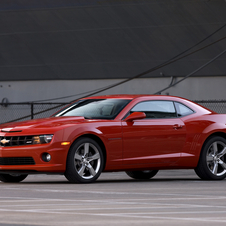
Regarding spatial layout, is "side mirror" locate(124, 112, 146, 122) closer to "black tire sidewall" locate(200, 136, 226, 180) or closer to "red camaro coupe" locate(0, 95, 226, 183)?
"red camaro coupe" locate(0, 95, 226, 183)

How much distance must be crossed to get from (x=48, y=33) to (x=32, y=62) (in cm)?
210

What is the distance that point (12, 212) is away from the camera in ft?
23.1

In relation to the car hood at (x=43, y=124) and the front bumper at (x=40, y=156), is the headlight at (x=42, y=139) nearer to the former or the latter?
the front bumper at (x=40, y=156)

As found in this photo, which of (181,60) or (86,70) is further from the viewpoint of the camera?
(86,70)

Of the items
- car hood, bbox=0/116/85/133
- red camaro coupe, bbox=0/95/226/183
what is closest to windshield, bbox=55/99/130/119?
red camaro coupe, bbox=0/95/226/183

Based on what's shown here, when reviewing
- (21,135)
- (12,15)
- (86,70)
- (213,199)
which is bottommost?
(213,199)

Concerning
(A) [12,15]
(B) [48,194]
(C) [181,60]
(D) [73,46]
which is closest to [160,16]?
(C) [181,60]

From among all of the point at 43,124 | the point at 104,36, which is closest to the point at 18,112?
the point at 104,36

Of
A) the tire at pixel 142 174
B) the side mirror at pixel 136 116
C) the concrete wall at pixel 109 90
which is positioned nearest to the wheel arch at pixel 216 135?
the tire at pixel 142 174

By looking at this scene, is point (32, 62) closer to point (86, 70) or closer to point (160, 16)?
point (86, 70)

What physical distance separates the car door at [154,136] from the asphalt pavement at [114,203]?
A: 0.45 metres

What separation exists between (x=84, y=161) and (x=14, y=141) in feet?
3.69

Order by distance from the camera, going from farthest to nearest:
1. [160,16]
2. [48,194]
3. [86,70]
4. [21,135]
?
1. [86,70]
2. [160,16]
3. [21,135]
4. [48,194]

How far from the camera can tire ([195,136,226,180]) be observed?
11.7 meters
